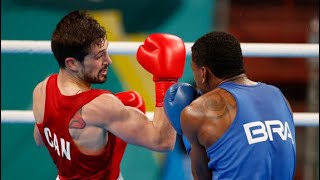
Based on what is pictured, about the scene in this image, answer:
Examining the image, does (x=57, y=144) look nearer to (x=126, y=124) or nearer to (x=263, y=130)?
(x=126, y=124)

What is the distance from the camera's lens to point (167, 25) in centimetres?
374

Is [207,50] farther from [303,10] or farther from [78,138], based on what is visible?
[303,10]

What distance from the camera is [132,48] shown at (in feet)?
8.89

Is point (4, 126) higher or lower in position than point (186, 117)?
lower

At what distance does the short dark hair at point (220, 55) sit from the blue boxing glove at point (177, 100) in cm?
11

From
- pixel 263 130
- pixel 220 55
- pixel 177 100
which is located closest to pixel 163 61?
pixel 177 100

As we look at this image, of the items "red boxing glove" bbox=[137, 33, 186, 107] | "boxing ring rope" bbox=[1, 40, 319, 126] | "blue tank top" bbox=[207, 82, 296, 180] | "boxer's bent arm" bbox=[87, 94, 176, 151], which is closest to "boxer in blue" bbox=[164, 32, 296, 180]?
"blue tank top" bbox=[207, 82, 296, 180]

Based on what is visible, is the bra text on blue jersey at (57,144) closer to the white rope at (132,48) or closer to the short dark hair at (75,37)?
the short dark hair at (75,37)

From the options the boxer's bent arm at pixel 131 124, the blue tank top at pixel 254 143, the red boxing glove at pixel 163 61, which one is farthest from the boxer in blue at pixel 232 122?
the red boxing glove at pixel 163 61

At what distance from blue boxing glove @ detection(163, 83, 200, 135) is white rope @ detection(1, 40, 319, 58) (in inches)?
29.9

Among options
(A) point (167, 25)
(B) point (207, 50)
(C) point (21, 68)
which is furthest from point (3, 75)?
(B) point (207, 50)

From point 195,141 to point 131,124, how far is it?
0.25 m

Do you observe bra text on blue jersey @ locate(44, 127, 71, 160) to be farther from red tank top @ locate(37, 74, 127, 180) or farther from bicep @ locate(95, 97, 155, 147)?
bicep @ locate(95, 97, 155, 147)

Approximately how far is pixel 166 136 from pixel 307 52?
101 centimetres
